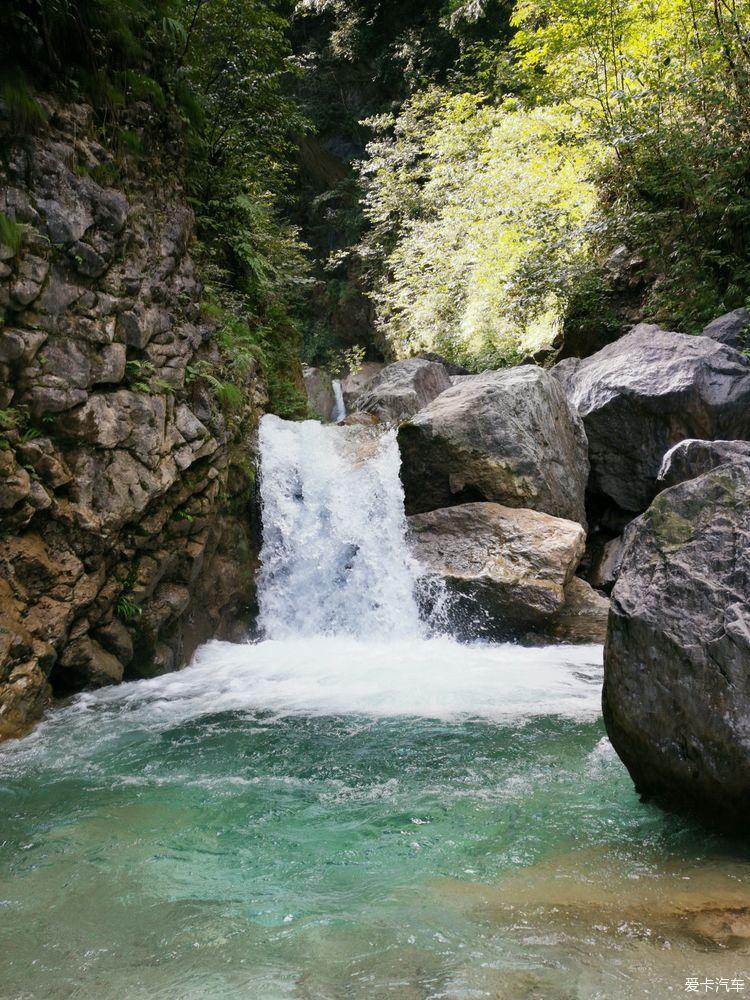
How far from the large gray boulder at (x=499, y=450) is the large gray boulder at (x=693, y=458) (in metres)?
1.67

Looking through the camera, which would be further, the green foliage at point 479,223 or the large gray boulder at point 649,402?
the green foliage at point 479,223

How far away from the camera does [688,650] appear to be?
3426mm

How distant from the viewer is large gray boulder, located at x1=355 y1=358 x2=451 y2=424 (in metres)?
13.7

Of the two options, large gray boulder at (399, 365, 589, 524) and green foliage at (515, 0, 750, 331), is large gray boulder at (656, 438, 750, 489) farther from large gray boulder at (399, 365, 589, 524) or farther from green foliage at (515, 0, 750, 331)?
green foliage at (515, 0, 750, 331)

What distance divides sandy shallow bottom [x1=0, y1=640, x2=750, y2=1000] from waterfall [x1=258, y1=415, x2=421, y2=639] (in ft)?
9.74

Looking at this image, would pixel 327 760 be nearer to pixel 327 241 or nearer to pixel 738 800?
pixel 738 800

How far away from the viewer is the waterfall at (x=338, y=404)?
902 inches

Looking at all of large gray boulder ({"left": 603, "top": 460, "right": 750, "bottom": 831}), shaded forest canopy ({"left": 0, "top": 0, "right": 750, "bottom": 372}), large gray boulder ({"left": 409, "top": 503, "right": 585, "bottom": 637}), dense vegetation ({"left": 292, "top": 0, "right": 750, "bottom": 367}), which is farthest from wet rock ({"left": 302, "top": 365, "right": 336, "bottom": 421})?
large gray boulder ({"left": 603, "top": 460, "right": 750, "bottom": 831})

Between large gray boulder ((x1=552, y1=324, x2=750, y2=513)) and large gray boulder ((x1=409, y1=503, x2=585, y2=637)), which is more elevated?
large gray boulder ((x1=552, y1=324, x2=750, y2=513))

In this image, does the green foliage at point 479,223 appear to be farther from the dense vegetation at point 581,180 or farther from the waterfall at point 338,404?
the waterfall at point 338,404

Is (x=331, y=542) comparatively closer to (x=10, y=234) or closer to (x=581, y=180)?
(x=10, y=234)

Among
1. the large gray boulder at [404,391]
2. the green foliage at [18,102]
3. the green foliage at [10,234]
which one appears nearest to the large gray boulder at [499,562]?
the large gray boulder at [404,391]

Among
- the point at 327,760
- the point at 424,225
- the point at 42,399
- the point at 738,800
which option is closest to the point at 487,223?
the point at 424,225

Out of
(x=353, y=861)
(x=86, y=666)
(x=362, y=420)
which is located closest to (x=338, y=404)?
(x=362, y=420)
